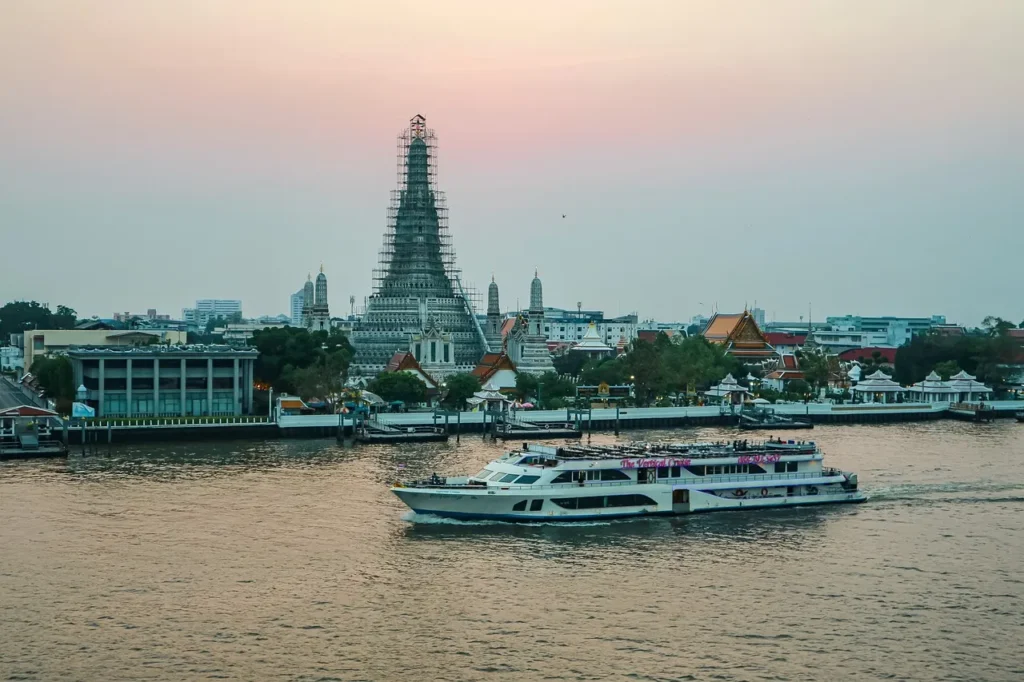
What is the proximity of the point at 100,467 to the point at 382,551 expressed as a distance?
19.4 metres

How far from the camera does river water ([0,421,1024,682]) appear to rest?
82.6ft

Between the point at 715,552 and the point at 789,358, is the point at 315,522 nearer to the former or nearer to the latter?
the point at 715,552

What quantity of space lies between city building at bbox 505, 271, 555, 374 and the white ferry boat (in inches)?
1978

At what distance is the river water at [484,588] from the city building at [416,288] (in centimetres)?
4940

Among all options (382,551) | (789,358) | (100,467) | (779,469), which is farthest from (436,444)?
(789,358)

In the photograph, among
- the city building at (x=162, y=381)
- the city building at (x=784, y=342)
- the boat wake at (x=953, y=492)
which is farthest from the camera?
the city building at (x=784, y=342)

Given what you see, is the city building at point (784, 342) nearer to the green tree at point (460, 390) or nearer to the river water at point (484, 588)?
the green tree at point (460, 390)

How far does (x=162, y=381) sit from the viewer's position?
221ft

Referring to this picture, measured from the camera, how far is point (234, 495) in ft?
137

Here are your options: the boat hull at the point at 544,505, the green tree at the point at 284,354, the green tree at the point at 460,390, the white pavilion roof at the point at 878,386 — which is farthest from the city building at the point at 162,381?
the white pavilion roof at the point at 878,386

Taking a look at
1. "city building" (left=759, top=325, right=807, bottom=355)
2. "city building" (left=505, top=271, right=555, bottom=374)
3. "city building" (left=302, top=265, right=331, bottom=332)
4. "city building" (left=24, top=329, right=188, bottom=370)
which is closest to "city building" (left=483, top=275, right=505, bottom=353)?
"city building" (left=505, top=271, right=555, bottom=374)

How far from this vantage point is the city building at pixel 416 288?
309 ft

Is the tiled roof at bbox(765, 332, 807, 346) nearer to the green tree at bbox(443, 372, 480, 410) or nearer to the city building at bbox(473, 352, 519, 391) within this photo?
the city building at bbox(473, 352, 519, 391)

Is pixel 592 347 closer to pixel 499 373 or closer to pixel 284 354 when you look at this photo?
pixel 499 373
